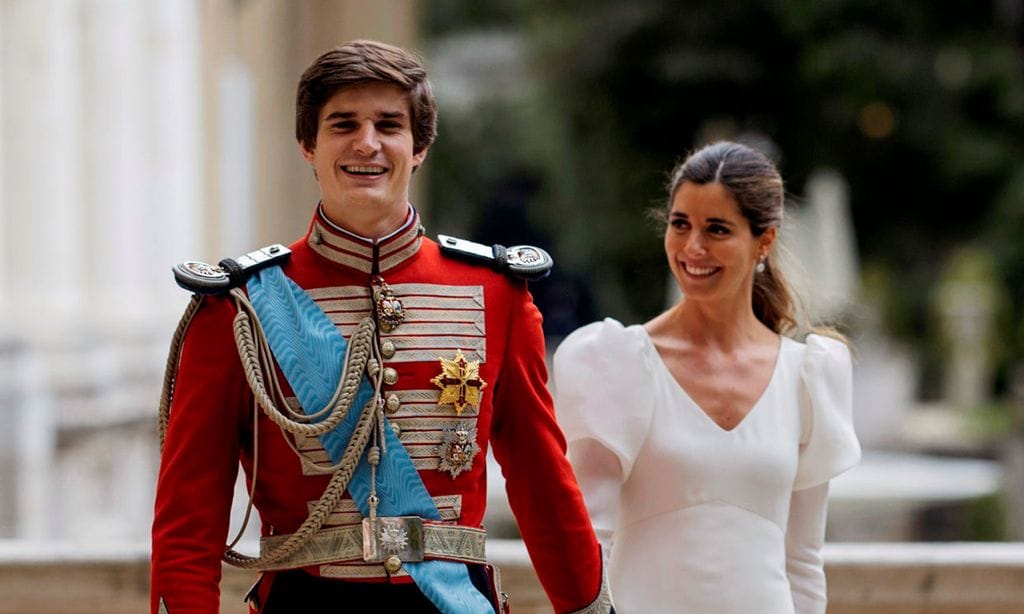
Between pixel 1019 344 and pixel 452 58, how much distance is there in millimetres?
9967

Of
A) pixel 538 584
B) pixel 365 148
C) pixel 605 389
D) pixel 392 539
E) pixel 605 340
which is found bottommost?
pixel 538 584

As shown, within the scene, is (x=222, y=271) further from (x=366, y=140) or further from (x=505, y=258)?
(x=505, y=258)

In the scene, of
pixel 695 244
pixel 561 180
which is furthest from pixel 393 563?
pixel 561 180

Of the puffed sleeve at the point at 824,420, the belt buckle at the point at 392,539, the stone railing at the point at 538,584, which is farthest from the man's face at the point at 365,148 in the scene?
the stone railing at the point at 538,584

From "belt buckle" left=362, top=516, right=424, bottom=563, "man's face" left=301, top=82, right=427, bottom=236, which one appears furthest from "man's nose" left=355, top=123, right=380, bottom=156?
"belt buckle" left=362, top=516, right=424, bottom=563

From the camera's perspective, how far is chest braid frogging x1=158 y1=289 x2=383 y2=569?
10.2 ft

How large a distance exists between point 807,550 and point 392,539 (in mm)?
1149

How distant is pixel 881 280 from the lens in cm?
2391

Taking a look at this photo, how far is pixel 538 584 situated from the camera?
4770 mm

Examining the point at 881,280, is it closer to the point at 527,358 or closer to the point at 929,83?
the point at 929,83

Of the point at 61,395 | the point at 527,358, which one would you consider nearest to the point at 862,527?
the point at 61,395

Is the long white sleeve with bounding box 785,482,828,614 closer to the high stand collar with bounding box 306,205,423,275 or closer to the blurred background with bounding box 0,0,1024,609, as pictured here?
the high stand collar with bounding box 306,205,423,275

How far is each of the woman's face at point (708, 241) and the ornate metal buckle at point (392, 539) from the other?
96cm

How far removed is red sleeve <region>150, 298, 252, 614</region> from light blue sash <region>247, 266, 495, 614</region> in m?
0.08
